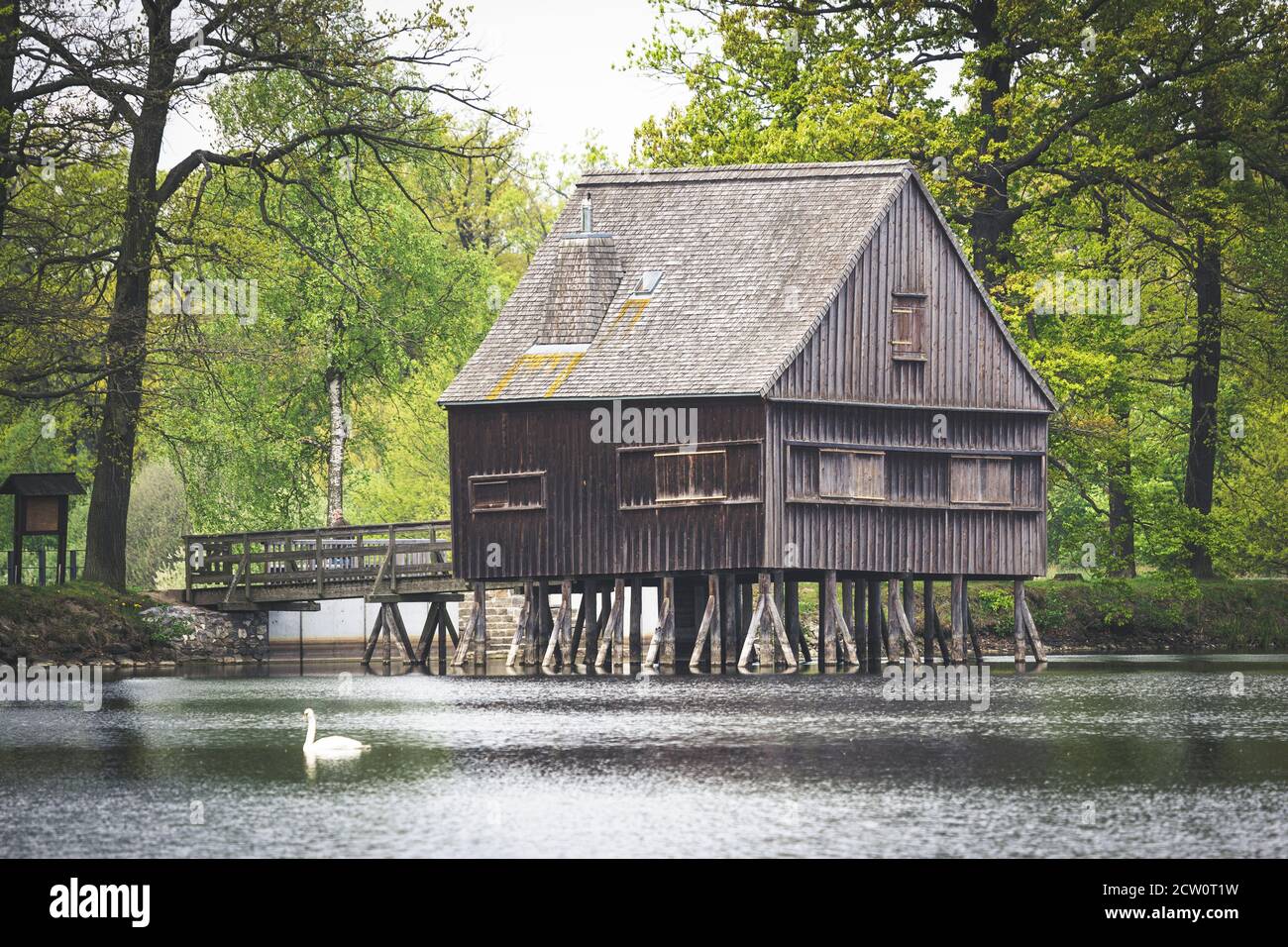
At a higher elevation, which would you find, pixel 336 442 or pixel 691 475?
pixel 336 442

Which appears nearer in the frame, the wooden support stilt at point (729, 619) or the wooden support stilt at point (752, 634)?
the wooden support stilt at point (752, 634)

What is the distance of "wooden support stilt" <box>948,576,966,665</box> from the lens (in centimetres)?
4750

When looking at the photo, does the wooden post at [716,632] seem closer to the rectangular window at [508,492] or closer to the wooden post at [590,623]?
the wooden post at [590,623]

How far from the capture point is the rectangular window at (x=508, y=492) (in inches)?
1853

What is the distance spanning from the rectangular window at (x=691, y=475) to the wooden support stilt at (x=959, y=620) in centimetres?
632

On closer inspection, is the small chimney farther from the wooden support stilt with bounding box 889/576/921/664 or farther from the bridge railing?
the wooden support stilt with bounding box 889/576/921/664

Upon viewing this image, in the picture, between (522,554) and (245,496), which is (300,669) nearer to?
(522,554)

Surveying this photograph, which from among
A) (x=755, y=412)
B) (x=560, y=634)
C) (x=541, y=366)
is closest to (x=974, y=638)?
(x=755, y=412)

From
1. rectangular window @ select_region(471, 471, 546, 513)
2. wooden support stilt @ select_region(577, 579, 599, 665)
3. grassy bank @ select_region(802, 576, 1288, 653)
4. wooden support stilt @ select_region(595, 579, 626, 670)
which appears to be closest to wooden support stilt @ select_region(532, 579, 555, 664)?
wooden support stilt @ select_region(577, 579, 599, 665)

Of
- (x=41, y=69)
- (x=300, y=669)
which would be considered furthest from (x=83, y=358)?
(x=300, y=669)

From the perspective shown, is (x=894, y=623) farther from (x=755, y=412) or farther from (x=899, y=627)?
(x=755, y=412)

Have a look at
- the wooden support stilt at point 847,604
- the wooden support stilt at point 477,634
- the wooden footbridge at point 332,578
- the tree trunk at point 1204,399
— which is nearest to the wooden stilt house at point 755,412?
the wooden support stilt at point 477,634

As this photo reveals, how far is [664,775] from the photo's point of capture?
2486 centimetres

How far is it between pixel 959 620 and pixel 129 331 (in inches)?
775
